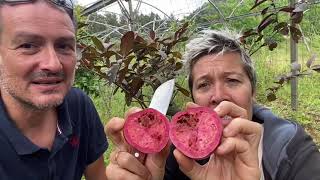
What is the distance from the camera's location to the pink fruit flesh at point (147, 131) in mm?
1214

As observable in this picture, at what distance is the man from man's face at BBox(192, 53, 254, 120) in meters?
0.50

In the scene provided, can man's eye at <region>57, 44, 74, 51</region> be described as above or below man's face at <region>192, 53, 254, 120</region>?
above

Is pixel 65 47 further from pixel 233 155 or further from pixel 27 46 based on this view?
pixel 233 155

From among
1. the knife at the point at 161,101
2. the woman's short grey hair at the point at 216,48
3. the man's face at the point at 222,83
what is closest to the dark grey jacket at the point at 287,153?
the man's face at the point at 222,83

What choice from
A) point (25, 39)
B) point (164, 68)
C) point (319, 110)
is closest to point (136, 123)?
point (25, 39)

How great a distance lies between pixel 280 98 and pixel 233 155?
4.03 meters

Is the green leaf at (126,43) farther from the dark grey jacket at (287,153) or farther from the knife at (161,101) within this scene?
the dark grey jacket at (287,153)

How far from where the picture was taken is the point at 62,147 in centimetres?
163

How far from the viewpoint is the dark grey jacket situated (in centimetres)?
138

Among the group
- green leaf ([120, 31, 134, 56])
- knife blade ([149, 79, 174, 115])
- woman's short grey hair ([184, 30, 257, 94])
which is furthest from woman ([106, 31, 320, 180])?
green leaf ([120, 31, 134, 56])

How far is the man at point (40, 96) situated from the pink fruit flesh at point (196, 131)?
0.42m

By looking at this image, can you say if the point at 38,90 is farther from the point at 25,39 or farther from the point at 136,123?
the point at 136,123

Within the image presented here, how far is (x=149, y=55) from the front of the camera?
77.5 inches

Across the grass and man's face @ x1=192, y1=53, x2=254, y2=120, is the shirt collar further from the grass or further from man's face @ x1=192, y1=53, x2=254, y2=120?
the grass
